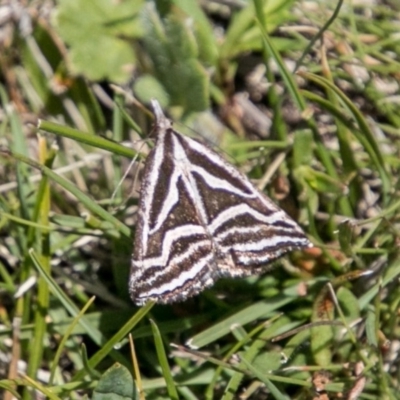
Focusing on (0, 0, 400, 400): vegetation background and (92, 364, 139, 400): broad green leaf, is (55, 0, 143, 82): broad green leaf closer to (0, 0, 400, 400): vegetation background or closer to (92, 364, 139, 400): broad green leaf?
(0, 0, 400, 400): vegetation background

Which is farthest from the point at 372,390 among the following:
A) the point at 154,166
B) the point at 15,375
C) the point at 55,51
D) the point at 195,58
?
the point at 55,51

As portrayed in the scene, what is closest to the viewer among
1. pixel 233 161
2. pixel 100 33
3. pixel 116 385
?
pixel 116 385

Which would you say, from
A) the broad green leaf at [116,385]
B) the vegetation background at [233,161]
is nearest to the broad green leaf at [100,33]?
the vegetation background at [233,161]

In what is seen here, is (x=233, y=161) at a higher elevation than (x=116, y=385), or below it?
higher

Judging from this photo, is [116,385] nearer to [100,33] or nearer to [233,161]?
[233,161]

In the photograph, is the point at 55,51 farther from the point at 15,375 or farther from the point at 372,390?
the point at 372,390

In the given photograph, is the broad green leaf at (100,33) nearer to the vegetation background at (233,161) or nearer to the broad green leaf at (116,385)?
the vegetation background at (233,161)

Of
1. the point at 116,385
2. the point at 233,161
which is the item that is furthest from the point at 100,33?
the point at 116,385
